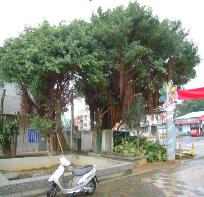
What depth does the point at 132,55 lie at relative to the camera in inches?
568

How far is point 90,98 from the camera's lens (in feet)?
55.4

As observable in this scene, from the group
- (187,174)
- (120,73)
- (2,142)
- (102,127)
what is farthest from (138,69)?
(2,142)

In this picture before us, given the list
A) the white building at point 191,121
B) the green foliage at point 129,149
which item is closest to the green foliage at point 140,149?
the green foliage at point 129,149

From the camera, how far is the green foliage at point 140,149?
1560 cm

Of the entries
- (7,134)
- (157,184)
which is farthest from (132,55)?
(7,134)

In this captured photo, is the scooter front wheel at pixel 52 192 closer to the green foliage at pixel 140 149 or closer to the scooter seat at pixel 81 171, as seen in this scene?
the scooter seat at pixel 81 171

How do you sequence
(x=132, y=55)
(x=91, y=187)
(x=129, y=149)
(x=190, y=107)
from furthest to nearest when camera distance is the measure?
(x=190, y=107) → (x=129, y=149) → (x=132, y=55) → (x=91, y=187)

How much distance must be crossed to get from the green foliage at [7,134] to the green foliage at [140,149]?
194 inches

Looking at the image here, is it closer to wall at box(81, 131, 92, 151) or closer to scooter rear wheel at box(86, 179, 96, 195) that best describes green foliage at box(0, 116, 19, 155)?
wall at box(81, 131, 92, 151)

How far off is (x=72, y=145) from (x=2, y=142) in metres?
5.85

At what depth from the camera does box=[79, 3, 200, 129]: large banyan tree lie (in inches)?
584

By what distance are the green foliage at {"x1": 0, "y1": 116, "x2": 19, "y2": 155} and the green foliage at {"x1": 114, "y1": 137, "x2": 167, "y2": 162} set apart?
16.2ft

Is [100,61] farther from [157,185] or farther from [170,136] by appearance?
[157,185]

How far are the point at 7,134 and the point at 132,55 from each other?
21.1ft
